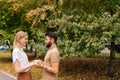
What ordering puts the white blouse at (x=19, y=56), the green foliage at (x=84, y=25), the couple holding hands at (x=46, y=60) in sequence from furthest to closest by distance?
the green foliage at (x=84, y=25)
the white blouse at (x=19, y=56)
the couple holding hands at (x=46, y=60)

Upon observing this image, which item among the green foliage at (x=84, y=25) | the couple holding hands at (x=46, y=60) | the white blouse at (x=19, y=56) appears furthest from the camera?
the green foliage at (x=84, y=25)

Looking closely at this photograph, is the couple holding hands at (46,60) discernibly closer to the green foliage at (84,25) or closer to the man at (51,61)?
the man at (51,61)

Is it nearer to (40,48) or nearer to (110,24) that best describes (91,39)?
(110,24)

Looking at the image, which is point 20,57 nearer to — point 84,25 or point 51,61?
point 51,61

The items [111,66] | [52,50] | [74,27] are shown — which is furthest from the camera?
[111,66]

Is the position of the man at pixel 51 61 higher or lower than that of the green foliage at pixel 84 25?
higher

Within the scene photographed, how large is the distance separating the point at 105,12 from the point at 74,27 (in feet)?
4.93

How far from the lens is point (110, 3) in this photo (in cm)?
1667

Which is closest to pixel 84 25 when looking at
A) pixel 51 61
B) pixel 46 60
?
pixel 46 60

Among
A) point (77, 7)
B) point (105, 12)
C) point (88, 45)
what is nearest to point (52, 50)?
point (88, 45)

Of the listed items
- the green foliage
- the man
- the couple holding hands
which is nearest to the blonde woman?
the couple holding hands

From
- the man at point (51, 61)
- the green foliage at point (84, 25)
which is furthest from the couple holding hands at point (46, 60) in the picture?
the green foliage at point (84, 25)

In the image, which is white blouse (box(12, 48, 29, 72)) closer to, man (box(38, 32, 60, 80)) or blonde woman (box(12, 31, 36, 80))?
Result: blonde woman (box(12, 31, 36, 80))

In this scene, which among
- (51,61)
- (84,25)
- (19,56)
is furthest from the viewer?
(84,25)
